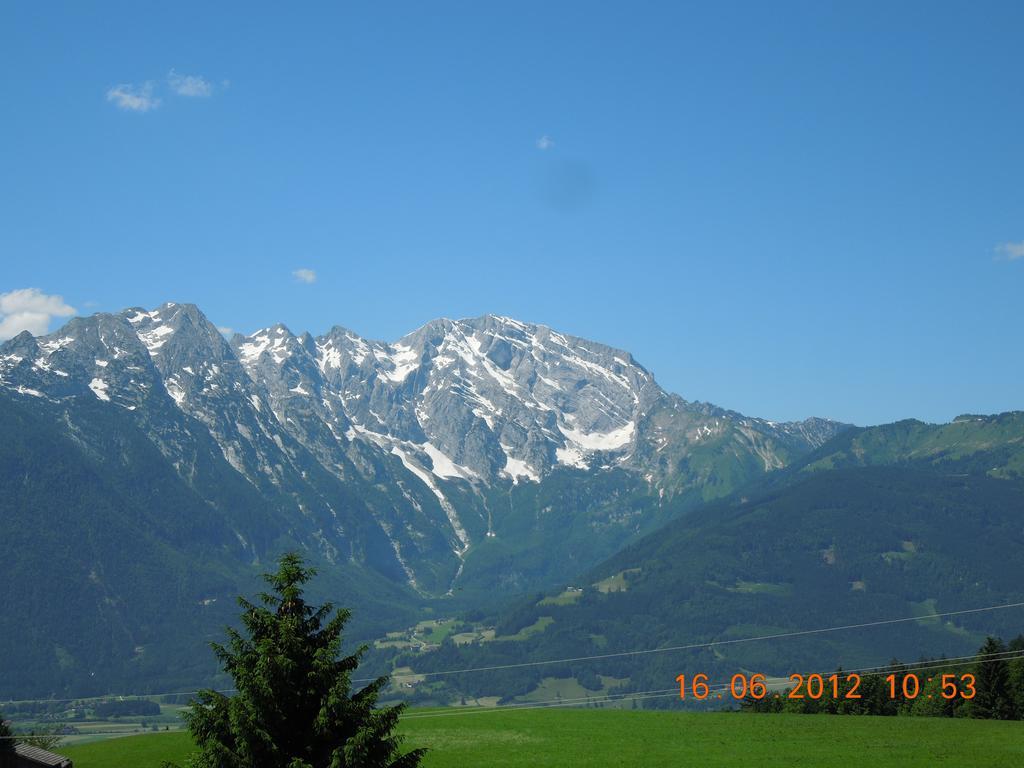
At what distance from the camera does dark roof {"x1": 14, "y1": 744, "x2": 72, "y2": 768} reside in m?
63.0

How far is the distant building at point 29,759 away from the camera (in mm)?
61562

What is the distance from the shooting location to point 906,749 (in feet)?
328

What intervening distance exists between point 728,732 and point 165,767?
8735cm

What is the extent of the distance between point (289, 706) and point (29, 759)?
29.7 meters

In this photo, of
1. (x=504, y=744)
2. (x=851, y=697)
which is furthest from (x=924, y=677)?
(x=504, y=744)

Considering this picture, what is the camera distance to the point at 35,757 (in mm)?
64000

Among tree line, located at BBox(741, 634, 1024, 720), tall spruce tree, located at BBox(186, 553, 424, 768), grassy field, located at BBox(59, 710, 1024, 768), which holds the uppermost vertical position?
tall spruce tree, located at BBox(186, 553, 424, 768)

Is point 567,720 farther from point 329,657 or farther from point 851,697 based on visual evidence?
point 329,657

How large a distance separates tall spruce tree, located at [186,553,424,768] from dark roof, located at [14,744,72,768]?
1026 inches

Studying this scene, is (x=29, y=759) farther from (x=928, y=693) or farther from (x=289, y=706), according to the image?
(x=928, y=693)
